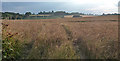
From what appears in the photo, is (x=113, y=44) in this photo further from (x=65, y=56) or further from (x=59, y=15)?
(x=59, y=15)

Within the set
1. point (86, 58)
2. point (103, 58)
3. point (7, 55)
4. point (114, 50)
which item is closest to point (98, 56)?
point (103, 58)

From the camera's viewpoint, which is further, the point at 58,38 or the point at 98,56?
the point at 58,38

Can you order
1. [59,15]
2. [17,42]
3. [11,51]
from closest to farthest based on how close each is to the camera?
[11,51]
[17,42]
[59,15]

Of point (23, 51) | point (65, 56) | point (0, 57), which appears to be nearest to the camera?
point (0, 57)

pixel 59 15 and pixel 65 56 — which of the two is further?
pixel 59 15

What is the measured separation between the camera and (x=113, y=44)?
3256 mm

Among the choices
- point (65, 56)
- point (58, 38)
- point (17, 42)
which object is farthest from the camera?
point (58, 38)

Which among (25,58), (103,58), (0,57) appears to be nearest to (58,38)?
(25,58)

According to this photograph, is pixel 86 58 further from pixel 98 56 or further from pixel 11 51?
pixel 11 51

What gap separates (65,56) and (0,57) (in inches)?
59.5

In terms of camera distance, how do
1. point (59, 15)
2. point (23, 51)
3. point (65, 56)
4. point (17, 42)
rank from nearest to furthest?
point (65, 56) → point (23, 51) → point (17, 42) → point (59, 15)

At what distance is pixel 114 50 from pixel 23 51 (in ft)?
8.63

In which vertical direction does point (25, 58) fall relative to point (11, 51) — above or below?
below

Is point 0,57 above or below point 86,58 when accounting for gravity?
above
